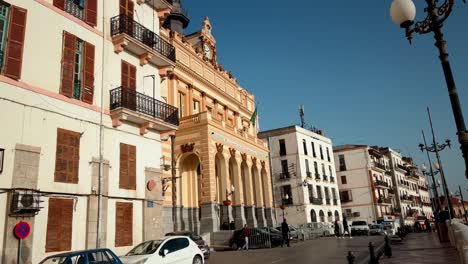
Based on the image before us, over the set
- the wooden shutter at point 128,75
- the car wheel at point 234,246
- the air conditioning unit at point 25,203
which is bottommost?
the car wheel at point 234,246

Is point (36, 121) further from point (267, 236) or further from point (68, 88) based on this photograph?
point (267, 236)

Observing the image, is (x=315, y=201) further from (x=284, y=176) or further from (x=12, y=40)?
(x=12, y=40)

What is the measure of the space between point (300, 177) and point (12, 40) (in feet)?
133

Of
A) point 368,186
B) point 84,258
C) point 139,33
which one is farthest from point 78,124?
point 368,186

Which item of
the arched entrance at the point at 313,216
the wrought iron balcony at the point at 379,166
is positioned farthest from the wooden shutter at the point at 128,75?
the wrought iron balcony at the point at 379,166

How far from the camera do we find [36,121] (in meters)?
12.8

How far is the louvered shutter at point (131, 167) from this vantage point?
1620cm

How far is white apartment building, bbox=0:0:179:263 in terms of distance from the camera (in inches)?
473

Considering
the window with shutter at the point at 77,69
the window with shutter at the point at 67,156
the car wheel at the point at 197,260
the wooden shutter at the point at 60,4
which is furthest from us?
the wooden shutter at the point at 60,4

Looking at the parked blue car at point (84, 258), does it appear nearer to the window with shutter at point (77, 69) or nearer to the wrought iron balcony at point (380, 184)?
the window with shutter at point (77, 69)

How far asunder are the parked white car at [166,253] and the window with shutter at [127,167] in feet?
12.5

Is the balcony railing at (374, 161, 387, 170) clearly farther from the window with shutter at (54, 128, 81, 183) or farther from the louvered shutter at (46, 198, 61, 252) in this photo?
the louvered shutter at (46, 198, 61, 252)

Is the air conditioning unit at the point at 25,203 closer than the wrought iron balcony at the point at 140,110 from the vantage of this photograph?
Yes

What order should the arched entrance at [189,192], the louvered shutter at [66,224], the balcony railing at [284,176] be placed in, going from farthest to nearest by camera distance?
1. the balcony railing at [284,176]
2. the arched entrance at [189,192]
3. the louvered shutter at [66,224]
